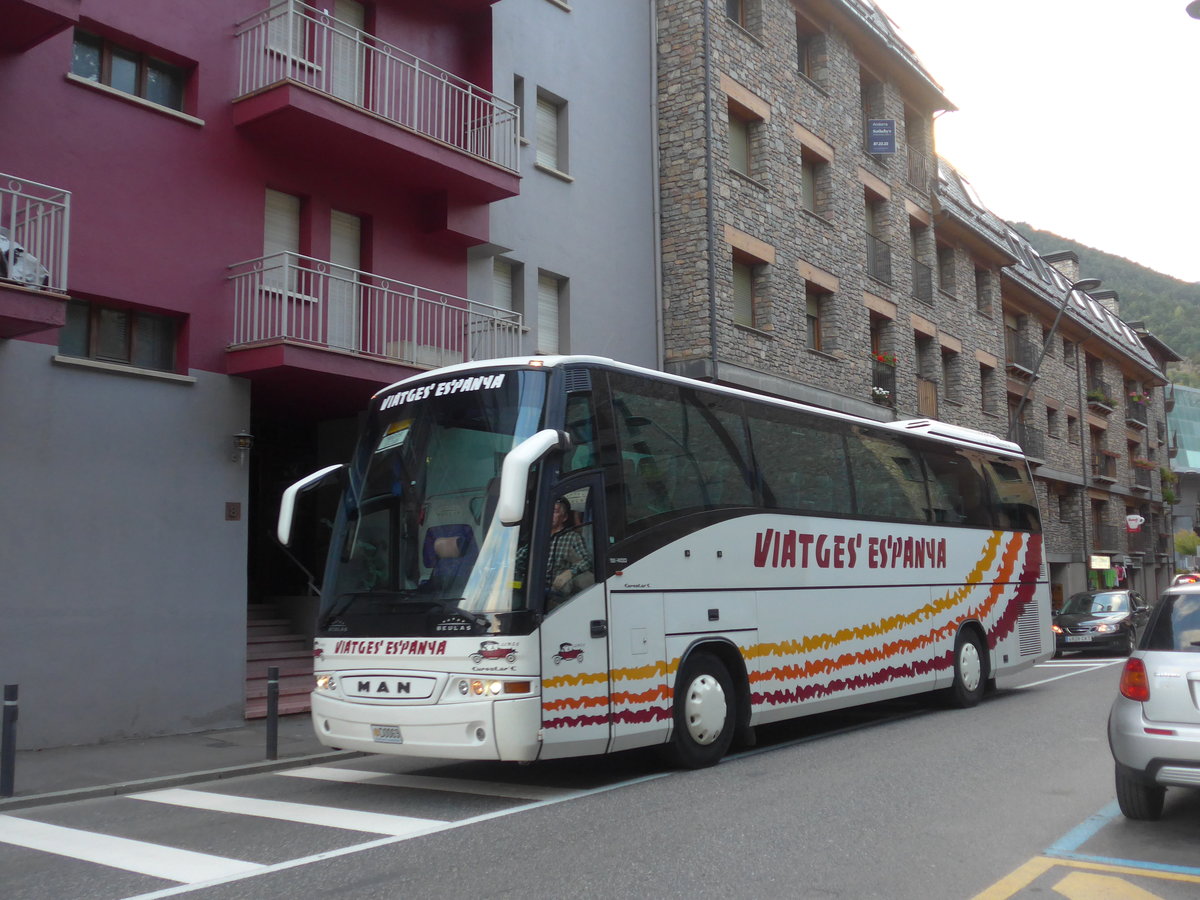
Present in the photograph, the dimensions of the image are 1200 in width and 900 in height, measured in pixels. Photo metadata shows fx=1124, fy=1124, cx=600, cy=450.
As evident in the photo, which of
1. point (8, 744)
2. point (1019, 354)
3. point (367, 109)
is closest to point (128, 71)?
point (367, 109)

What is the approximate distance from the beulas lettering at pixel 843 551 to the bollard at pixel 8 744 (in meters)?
6.26

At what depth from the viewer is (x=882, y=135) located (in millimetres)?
27234

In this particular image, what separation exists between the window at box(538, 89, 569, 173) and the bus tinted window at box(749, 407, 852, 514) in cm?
863

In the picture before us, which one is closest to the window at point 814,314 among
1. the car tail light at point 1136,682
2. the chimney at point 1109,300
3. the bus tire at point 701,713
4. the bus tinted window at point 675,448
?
the bus tinted window at point 675,448

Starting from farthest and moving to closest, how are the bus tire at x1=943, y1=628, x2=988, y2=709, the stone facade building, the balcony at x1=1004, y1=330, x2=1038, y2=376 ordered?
the balcony at x1=1004, y1=330, x2=1038, y2=376, the stone facade building, the bus tire at x1=943, y1=628, x2=988, y2=709

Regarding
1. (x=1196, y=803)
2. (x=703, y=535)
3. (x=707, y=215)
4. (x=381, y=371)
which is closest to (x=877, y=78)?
(x=707, y=215)

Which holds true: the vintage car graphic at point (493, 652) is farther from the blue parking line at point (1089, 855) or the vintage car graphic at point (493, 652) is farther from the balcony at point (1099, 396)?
the balcony at point (1099, 396)

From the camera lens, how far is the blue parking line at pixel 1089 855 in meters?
5.75

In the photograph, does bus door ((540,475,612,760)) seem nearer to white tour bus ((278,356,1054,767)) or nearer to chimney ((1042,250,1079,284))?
white tour bus ((278,356,1054,767))

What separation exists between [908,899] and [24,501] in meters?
9.35

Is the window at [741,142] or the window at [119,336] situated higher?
the window at [741,142]

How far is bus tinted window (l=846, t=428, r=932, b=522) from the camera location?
488 inches

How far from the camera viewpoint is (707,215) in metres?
20.4

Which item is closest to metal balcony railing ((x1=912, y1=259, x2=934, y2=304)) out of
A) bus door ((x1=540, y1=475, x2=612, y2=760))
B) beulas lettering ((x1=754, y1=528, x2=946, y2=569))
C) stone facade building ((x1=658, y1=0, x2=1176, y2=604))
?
stone facade building ((x1=658, y1=0, x2=1176, y2=604))
